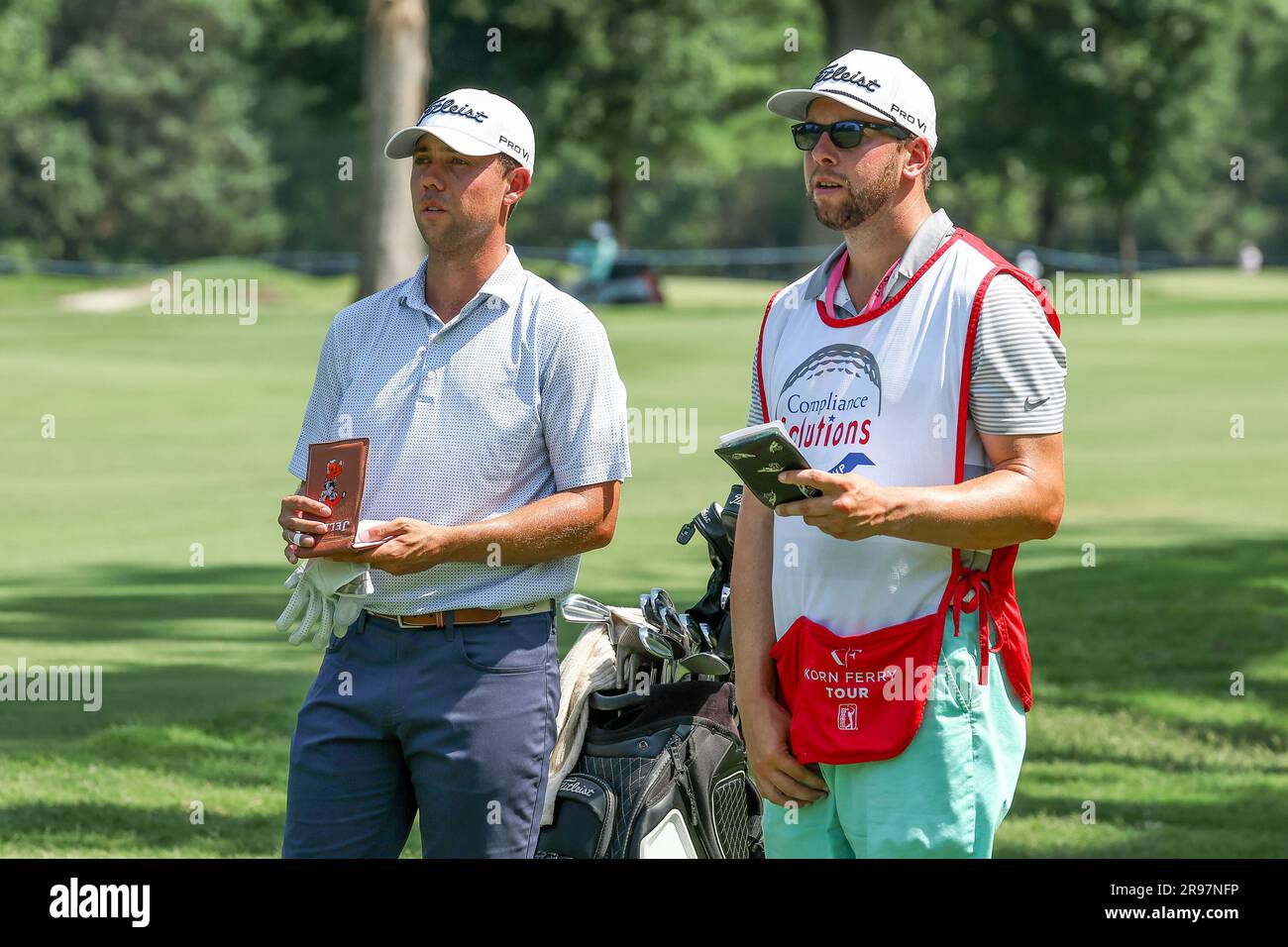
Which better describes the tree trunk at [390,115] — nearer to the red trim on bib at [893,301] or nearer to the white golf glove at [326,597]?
the white golf glove at [326,597]

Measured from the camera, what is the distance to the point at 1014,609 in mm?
3770

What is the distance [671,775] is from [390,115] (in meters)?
19.4

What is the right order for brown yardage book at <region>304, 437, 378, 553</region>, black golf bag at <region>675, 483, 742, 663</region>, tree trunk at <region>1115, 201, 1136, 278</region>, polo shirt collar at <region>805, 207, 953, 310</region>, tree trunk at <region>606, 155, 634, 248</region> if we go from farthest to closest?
tree trunk at <region>1115, 201, 1136, 278</region> → tree trunk at <region>606, 155, 634, 248</region> → black golf bag at <region>675, 483, 742, 663</region> → brown yardage book at <region>304, 437, 378, 553</region> → polo shirt collar at <region>805, 207, 953, 310</region>

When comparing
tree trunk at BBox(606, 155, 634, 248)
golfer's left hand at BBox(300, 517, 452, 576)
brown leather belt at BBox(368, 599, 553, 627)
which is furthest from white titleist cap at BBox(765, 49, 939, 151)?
tree trunk at BBox(606, 155, 634, 248)

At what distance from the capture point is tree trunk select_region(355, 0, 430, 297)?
22641mm

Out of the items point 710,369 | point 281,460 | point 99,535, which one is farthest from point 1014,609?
point 710,369

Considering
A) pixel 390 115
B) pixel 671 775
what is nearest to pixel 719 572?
pixel 671 775

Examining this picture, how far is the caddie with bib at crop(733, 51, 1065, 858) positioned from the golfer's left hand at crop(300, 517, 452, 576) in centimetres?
77

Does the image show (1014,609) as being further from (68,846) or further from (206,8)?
(206,8)

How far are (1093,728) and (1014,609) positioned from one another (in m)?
5.29

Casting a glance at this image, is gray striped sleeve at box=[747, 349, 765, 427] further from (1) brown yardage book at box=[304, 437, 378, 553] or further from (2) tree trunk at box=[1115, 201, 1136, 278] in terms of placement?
(2) tree trunk at box=[1115, 201, 1136, 278]

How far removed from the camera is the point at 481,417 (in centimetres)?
416

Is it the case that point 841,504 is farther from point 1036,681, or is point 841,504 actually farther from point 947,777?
point 1036,681

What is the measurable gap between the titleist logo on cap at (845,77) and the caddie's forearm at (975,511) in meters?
0.82
